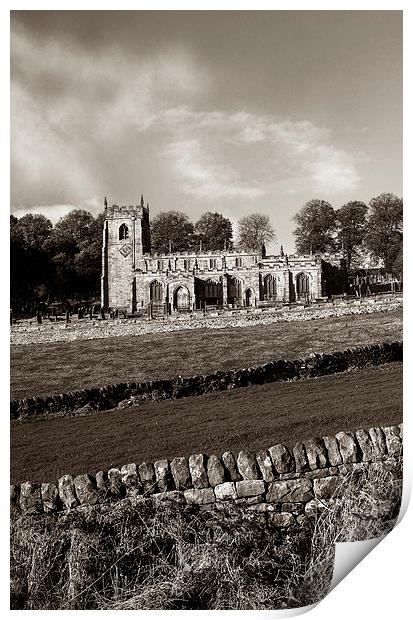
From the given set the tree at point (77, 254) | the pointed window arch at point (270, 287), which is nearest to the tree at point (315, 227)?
the pointed window arch at point (270, 287)

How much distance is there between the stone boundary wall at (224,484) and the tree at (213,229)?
1.78m

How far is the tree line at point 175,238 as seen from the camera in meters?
4.25

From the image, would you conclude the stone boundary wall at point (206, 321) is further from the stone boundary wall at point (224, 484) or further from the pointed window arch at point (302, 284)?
the stone boundary wall at point (224, 484)

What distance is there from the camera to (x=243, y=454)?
4.04 meters

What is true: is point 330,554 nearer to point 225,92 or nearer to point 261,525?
point 261,525

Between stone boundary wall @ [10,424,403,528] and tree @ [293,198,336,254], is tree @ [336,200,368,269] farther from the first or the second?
stone boundary wall @ [10,424,403,528]

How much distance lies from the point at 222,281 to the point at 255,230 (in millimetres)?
567

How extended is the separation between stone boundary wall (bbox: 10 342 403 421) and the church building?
598 mm

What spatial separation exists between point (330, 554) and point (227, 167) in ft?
10.4

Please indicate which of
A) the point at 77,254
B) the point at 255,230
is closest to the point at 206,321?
the point at 255,230

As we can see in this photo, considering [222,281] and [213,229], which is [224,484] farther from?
[213,229]

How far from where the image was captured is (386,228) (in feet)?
15.2

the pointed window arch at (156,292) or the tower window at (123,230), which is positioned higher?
the tower window at (123,230)
